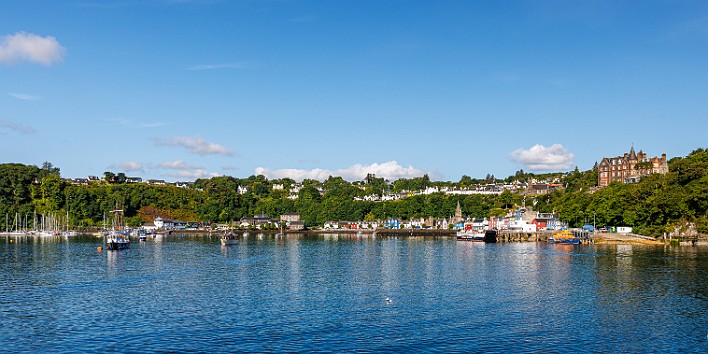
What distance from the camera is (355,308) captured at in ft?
130

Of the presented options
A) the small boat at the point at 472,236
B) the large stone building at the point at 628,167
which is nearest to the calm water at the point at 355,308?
the small boat at the point at 472,236

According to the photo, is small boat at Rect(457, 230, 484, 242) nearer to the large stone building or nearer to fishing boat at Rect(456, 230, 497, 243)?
fishing boat at Rect(456, 230, 497, 243)

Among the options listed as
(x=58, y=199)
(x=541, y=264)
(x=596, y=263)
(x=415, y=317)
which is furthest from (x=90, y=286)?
(x=58, y=199)

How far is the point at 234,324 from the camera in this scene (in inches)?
1366

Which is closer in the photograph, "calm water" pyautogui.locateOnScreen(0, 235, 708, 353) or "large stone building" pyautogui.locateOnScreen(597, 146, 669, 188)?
"calm water" pyautogui.locateOnScreen(0, 235, 708, 353)

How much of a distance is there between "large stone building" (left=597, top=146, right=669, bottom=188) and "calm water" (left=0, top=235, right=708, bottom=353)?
333 ft

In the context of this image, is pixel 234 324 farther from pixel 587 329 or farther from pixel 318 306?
pixel 587 329

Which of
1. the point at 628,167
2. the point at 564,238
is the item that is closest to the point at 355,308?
the point at 564,238

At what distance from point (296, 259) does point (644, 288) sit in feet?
142

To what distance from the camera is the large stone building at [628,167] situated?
525 feet

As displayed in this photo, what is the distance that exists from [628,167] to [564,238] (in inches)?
2418

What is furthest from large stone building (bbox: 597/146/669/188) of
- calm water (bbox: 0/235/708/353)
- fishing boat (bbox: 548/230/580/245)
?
calm water (bbox: 0/235/708/353)

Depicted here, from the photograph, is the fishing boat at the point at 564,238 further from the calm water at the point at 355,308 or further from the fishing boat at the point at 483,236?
the calm water at the point at 355,308

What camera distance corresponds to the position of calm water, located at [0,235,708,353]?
30.6 metres
